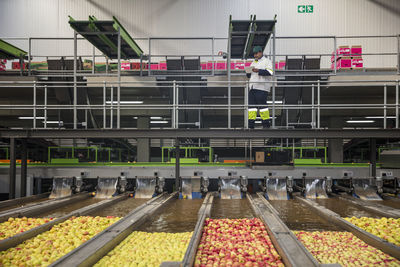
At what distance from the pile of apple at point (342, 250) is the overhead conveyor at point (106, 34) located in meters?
6.45

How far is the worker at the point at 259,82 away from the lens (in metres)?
6.55

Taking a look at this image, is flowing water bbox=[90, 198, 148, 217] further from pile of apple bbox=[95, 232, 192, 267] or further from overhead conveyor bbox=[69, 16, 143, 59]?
overhead conveyor bbox=[69, 16, 143, 59]

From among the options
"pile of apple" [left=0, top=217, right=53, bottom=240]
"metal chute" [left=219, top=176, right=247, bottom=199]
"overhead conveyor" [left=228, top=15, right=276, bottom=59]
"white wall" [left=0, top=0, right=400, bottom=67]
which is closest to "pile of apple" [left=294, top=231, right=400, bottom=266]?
"metal chute" [left=219, top=176, right=247, bottom=199]

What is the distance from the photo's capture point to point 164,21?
18797mm

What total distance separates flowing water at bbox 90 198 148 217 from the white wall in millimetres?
13179

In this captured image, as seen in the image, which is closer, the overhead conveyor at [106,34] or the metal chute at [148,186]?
the overhead conveyor at [106,34]

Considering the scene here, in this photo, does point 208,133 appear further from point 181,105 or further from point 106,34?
point 106,34

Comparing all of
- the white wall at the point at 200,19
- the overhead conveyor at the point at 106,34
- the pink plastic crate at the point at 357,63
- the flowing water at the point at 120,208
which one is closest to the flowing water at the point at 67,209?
the flowing water at the point at 120,208

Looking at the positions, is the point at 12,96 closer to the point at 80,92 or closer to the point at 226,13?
the point at 80,92

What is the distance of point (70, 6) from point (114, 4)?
2861mm

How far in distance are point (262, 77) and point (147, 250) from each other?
4819mm

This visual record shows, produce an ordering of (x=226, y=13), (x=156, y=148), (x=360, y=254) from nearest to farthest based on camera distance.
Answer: (x=360, y=254)
(x=156, y=148)
(x=226, y=13)

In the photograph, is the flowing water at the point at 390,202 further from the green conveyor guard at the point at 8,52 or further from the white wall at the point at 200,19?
the white wall at the point at 200,19

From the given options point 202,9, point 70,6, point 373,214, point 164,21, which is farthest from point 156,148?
point 373,214
